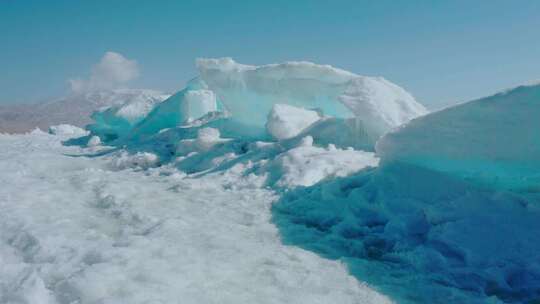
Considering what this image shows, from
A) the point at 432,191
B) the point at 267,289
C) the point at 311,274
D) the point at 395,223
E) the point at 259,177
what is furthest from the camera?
the point at 259,177

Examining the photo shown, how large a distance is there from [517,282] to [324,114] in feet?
29.9

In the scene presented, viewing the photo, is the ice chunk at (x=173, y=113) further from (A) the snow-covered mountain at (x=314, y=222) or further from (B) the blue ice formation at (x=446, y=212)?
(B) the blue ice formation at (x=446, y=212)

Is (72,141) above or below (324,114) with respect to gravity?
below

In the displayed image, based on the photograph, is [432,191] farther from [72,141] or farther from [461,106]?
[72,141]

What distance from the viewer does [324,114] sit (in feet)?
40.0

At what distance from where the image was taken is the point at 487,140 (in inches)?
176

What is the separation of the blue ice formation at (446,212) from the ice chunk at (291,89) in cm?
311

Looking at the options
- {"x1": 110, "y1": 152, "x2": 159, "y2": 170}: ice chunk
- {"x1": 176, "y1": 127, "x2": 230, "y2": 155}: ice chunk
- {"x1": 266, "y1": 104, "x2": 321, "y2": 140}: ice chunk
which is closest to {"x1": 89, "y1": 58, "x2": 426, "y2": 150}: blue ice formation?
{"x1": 266, "y1": 104, "x2": 321, "y2": 140}: ice chunk

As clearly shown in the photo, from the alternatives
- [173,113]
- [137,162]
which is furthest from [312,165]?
[173,113]

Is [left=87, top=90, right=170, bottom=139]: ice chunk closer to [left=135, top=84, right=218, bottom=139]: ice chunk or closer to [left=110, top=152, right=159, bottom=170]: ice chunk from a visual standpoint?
[left=135, top=84, right=218, bottom=139]: ice chunk

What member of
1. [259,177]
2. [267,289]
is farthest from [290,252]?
[259,177]

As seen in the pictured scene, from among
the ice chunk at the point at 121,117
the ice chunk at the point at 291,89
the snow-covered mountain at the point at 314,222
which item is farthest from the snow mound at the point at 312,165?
the ice chunk at the point at 121,117

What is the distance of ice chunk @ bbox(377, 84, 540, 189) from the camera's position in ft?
13.6

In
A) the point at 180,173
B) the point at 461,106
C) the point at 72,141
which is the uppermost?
the point at 461,106
